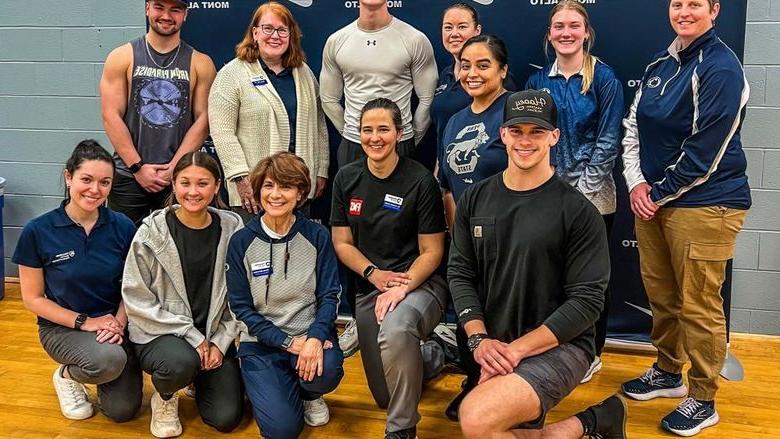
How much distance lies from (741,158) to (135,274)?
2137 mm

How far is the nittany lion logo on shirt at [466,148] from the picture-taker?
2.65 meters

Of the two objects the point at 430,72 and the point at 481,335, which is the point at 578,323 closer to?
the point at 481,335

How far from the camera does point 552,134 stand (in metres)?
2.19

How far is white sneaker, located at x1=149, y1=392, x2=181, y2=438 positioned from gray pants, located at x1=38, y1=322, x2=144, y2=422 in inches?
4.1

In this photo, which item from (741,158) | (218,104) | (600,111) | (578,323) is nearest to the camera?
(578,323)

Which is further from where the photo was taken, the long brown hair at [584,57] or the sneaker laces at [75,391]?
the long brown hair at [584,57]

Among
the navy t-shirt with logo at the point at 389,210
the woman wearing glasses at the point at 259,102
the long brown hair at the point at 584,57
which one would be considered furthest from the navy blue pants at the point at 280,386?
the long brown hair at the point at 584,57

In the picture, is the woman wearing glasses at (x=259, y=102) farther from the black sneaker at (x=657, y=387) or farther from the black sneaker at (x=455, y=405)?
the black sneaker at (x=657, y=387)

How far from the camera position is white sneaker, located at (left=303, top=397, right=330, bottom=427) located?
105 inches

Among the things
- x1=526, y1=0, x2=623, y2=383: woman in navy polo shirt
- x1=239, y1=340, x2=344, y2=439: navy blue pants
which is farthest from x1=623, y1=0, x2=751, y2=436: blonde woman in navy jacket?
x1=239, y1=340, x2=344, y2=439: navy blue pants

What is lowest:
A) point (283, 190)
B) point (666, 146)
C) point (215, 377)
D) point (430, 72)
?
point (215, 377)

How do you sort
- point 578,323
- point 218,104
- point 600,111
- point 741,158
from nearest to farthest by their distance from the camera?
1. point 578,323
2. point 741,158
3. point 600,111
4. point 218,104

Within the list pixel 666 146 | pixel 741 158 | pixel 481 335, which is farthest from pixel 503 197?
pixel 741 158

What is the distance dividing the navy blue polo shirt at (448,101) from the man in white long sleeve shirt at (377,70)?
0.37 feet
